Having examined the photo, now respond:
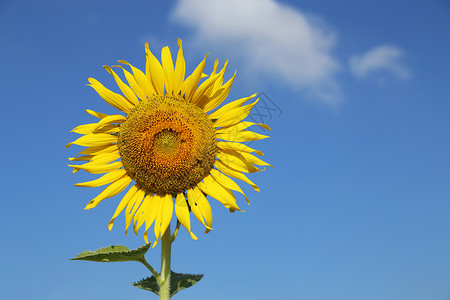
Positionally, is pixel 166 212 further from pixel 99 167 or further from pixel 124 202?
pixel 99 167

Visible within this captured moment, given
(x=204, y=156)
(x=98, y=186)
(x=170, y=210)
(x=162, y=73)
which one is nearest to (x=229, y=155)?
(x=204, y=156)

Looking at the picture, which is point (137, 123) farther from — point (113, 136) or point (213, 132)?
point (213, 132)

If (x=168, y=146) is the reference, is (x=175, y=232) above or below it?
below

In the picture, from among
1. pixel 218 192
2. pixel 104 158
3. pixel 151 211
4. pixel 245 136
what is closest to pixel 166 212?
pixel 151 211

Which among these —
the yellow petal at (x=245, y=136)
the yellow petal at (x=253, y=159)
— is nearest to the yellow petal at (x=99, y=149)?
the yellow petal at (x=245, y=136)

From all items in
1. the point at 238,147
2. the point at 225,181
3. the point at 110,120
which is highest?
the point at 110,120

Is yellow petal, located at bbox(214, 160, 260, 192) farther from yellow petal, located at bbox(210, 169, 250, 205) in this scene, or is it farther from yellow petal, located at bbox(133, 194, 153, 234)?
yellow petal, located at bbox(133, 194, 153, 234)
